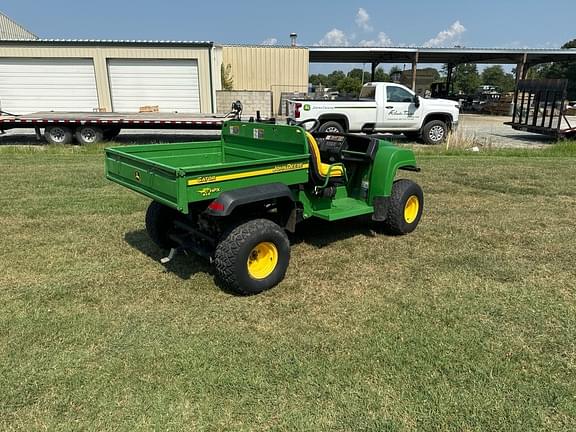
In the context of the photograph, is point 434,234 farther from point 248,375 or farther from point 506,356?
point 248,375

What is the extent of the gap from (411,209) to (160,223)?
286cm

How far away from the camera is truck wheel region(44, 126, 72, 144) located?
1268cm

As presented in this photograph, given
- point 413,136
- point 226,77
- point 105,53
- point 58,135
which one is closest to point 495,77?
point 226,77

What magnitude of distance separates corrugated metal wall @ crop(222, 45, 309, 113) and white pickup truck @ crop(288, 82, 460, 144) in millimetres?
11385

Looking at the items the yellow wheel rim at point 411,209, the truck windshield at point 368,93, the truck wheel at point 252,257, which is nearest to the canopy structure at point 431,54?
the truck windshield at point 368,93

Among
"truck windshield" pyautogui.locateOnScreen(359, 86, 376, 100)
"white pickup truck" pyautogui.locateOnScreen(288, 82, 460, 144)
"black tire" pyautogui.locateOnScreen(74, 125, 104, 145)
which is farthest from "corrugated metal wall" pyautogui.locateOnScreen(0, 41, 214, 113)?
"truck windshield" pyautogui.locateOnScreen(359, 86, 376, 100)

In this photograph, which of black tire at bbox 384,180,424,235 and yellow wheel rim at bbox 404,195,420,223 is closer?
black tire at bbox 384,180,424,235

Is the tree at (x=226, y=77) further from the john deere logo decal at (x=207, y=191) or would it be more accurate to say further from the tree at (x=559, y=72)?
the tree at (x=559, y=72)

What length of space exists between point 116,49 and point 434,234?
664 inches

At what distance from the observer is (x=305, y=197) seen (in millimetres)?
4328

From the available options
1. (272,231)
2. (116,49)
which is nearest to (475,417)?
(272,231)

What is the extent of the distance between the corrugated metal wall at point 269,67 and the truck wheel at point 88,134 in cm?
1236

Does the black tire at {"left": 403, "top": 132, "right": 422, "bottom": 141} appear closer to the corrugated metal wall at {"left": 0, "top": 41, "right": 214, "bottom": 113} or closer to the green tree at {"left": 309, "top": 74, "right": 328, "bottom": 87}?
the corrugated metal wall at {"left": 0, "top": 41, "right": 214, "bottom": 113}

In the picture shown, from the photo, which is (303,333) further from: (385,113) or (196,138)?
(196,138)
